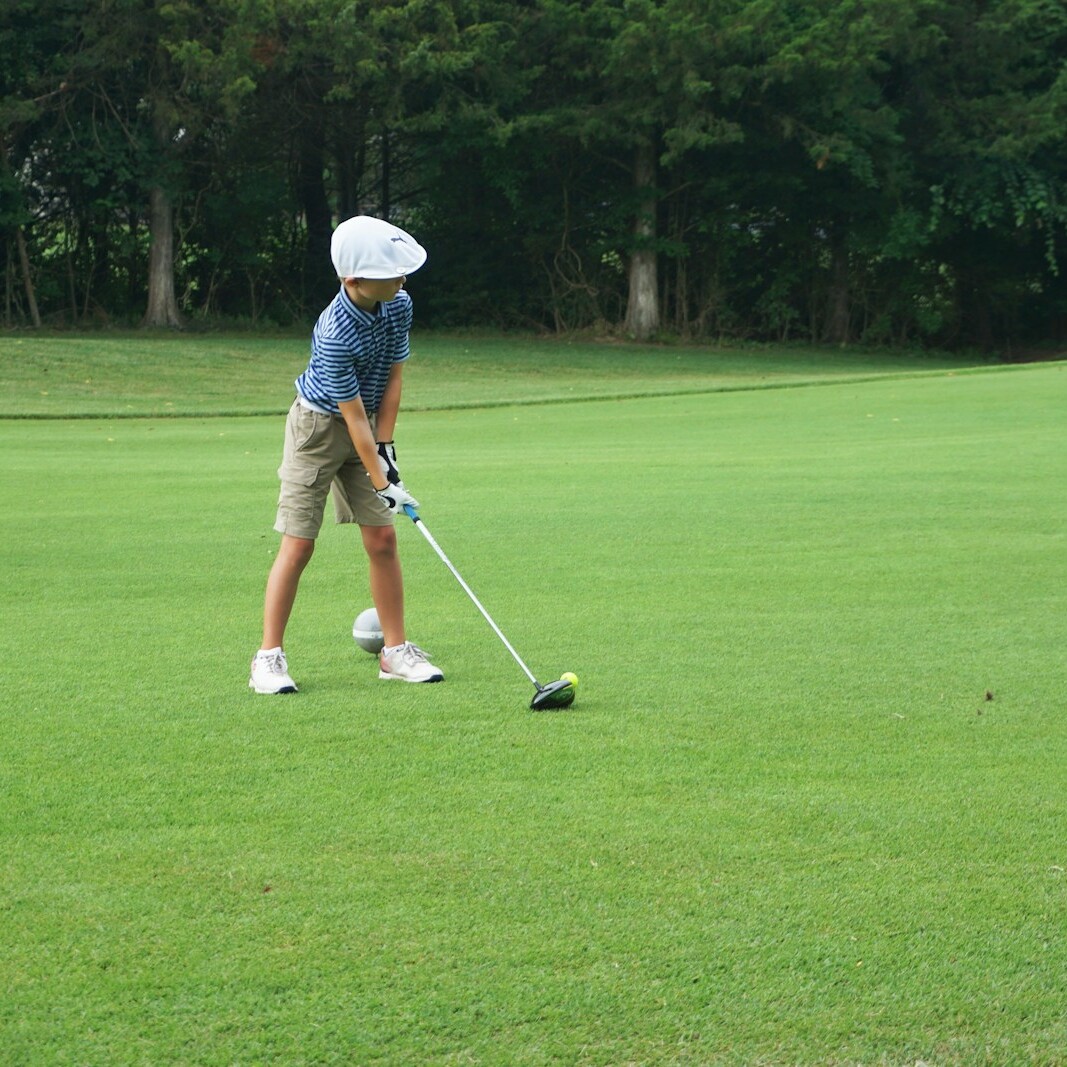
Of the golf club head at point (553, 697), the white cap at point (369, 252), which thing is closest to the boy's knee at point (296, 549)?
the white cap at point (369, 252)

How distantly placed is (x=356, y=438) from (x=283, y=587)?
619mm

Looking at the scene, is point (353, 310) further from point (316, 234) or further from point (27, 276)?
point (316, 234)

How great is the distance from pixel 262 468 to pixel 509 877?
29.6 ft

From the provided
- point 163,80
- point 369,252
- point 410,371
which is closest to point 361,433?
point 369,252

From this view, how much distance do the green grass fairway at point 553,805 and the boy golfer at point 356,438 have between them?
219 millimetres

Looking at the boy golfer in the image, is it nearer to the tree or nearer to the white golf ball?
the white golf ball

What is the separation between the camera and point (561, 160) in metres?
33.9

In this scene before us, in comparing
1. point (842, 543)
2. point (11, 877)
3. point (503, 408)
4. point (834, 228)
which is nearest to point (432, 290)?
point (834, 228)

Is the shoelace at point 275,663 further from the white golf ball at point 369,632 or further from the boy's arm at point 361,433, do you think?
the boy's arm at point 361,433

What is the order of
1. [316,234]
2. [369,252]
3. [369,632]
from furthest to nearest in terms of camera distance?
[316,234] < [369,632] < [369,252]

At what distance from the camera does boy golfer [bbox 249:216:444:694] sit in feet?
17.1

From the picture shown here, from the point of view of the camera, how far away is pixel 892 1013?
2.89m

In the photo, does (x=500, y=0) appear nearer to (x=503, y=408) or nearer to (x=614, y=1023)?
(x=503, y=408)

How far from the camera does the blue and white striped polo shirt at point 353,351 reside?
5.31 m
